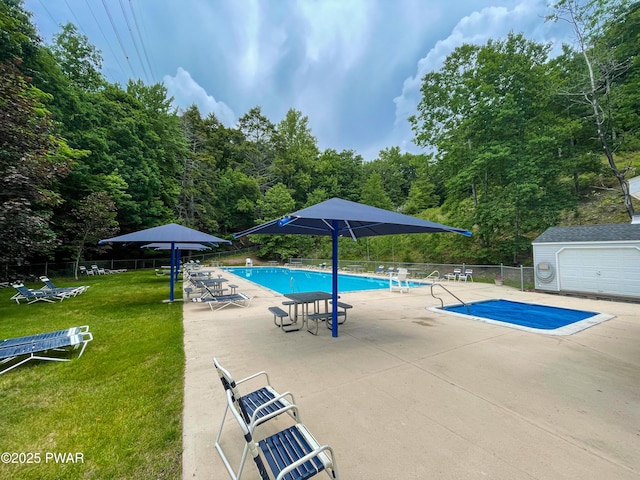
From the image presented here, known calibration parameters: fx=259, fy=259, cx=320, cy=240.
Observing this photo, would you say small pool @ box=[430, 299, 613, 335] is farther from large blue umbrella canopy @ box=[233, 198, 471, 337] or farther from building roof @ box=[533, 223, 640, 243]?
building roof @ box=[533, 223, 640, 243]

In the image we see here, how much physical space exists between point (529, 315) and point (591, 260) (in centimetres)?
468

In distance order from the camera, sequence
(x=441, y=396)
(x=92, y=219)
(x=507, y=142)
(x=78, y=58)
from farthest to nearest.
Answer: (x=78, y=58), (x=92, y=219), (x=507, y=142), (x=441, y=396)

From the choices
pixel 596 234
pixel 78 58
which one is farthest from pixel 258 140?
pixel 596 234

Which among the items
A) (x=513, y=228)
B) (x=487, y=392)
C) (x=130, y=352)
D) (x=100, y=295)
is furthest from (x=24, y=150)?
(x=513, y=228)

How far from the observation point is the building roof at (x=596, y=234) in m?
9.12

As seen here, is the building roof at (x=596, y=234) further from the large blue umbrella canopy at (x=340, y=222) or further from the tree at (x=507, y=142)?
the large blue umbrella canopy at (x=340, y=222)

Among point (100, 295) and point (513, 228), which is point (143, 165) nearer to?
point (100, 295)

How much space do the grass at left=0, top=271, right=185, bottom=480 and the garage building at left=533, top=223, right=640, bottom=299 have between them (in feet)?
44.3

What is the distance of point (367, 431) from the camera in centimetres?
240

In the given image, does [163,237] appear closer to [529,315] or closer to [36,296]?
[36,296]

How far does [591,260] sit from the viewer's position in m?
9.73

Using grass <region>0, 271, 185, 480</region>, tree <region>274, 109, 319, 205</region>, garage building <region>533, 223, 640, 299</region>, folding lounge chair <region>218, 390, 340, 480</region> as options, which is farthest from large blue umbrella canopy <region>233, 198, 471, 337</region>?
tree <region>274, 109, 319, 205</region>

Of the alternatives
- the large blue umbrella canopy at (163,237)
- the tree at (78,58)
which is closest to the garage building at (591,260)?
the large blue umbrella canopy at (163,237)

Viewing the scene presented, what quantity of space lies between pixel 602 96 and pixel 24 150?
26595 mm
